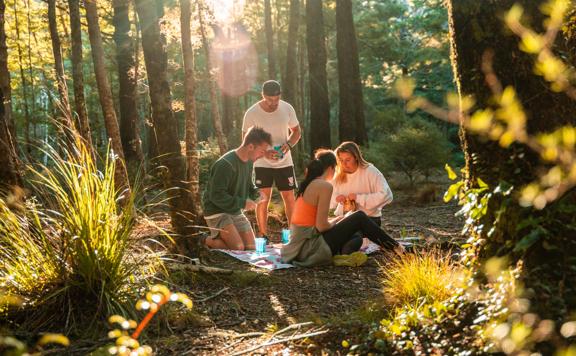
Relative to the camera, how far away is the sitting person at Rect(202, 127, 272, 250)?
6785 millimetres

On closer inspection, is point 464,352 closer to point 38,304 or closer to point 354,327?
point 354,327

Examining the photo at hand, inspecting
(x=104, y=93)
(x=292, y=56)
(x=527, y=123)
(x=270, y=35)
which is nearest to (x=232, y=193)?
(x=104, y=93)

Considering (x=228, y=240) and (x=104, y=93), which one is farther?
(x=104, y=93)

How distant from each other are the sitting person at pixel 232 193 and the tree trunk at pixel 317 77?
352 inches

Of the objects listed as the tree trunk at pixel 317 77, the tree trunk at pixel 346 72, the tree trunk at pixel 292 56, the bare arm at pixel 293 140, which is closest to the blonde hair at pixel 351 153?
the bare arm at pixel 293 140

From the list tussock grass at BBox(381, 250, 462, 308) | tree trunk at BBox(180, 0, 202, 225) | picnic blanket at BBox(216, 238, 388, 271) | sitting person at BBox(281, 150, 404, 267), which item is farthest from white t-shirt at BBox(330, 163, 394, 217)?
tree trunk at BBox(180, 0, 202, 225)

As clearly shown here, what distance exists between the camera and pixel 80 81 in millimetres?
9766

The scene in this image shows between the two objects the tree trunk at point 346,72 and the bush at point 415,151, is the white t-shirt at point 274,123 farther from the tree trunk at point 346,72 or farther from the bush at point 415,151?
the tree trunk at point 346,72

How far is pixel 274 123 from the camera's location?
25.3 feet

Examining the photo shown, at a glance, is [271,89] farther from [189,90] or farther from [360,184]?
[189,90]

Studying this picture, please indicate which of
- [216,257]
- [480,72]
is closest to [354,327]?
[480,72]

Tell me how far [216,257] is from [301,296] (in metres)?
1.86

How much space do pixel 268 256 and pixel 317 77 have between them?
33.1 feet

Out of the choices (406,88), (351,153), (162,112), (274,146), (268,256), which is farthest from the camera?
(274,146)
